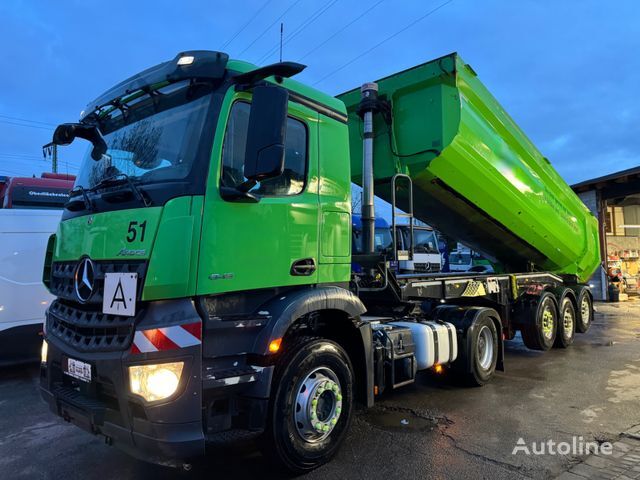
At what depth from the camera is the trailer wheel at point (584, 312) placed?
29.8 feet

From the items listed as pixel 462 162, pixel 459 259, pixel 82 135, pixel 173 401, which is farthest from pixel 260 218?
pixel 459 259

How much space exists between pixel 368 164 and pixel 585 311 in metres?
6.47

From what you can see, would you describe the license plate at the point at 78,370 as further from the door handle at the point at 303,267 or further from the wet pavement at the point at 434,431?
the door handle at the point at 303,267

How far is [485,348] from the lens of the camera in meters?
6.22

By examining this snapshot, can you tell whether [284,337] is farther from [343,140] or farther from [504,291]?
[504,291]

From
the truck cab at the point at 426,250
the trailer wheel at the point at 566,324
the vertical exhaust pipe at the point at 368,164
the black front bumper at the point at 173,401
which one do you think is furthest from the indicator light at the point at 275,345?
the truck cab at the point at 426,250

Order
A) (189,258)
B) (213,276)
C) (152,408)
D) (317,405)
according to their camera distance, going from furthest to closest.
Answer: (317,405) < (213,276) < (189,258) < (152,408)

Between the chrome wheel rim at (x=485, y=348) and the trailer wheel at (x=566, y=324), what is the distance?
276cm

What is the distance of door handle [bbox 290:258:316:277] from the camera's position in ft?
11.4

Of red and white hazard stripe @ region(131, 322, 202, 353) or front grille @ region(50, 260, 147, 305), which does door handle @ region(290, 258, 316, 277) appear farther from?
front grille @ region(50, 260, 147, 305)

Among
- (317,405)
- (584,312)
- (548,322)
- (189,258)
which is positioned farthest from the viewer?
(584,312)

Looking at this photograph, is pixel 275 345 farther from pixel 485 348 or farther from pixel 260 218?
pixel 485 348

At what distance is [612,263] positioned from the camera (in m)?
18.9

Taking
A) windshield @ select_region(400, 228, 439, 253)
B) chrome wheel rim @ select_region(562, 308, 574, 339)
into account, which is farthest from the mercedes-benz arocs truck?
windshield @ select_region(400, 228, 439, 253)
